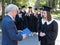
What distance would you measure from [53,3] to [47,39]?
4931 cm

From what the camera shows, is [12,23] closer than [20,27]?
Yes

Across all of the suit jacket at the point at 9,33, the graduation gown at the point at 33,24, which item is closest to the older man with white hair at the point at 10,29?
the suit jacket at the point at 9,33

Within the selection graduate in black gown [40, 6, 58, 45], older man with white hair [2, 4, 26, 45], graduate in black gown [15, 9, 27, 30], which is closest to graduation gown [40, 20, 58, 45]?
graduate in black gown [40, 6, 58, 45]

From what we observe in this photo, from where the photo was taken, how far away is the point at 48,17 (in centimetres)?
672

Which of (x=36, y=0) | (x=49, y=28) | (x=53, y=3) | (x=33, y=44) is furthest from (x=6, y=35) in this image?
(x=36, y=0)

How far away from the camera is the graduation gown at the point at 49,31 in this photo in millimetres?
6625

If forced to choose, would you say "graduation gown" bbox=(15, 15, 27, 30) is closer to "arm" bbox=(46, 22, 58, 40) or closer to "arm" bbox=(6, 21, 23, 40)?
"arm" bbox=(46, 22, 58, 40)

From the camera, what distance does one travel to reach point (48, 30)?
6754 mm

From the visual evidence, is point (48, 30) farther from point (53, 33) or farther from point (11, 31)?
point (11, 31)

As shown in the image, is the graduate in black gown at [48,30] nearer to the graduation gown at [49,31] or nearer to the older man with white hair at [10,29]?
the graduation gown at [49,31]

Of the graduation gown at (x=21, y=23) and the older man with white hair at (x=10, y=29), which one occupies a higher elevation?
the older man with white hair at (x=10, y=29)

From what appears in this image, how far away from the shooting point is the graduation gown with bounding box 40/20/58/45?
21.7 feet

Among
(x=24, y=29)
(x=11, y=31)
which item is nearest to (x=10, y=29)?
(x=11, y=31)

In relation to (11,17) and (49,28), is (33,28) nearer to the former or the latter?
(49,28)
